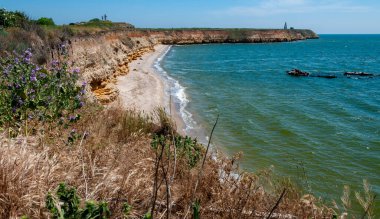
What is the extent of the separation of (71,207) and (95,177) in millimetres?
949

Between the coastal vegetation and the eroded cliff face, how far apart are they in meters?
2.97

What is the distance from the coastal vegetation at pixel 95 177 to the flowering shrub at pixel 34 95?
19 mm

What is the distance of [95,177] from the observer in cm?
399

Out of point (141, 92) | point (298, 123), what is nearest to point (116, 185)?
point (298, 123)

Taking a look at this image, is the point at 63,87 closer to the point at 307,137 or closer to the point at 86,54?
the point at 307,137

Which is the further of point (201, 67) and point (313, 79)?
point (201, 67)

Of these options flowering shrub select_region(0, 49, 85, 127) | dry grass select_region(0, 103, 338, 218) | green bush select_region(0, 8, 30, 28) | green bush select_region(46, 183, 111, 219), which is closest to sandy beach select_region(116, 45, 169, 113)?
green bush select_region(0, 8, 30, 28)

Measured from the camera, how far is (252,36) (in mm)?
120688

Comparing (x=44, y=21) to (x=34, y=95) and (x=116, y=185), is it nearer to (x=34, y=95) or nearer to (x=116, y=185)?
(x=34, y=95)

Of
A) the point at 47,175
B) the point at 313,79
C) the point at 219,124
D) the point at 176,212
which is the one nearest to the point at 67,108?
the point at 47,175

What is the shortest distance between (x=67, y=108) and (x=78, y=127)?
27.8 inches

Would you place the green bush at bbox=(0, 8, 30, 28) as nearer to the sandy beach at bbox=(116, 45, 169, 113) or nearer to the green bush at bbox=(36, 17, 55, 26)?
the sandy beach at bbox=(116, 45, 169, 113)

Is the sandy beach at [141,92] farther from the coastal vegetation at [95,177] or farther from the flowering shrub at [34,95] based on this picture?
the coastal vegetation at [95,177]

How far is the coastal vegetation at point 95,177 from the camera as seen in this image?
3229 mm
